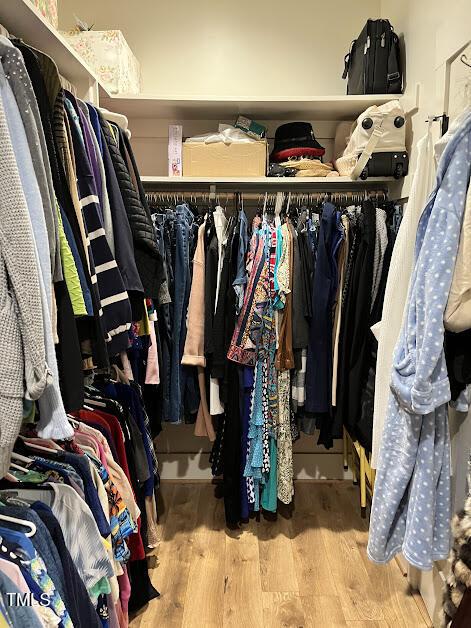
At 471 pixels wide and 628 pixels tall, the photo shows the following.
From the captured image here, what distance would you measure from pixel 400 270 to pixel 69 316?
0.98 m

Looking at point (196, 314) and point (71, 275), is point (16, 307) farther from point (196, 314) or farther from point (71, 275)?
point (196, 314)

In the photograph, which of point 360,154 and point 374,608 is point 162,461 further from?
point 360,154

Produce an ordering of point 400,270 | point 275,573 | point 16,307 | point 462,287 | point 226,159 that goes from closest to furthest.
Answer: point 16,307 → point 462,287 → point 400,270 → point 275,573 → point 226,159

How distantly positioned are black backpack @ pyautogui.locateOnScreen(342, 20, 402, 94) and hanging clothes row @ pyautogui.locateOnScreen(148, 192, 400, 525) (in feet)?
1.84

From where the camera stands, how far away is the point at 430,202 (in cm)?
128

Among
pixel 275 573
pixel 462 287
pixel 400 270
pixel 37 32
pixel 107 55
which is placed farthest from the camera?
pixel 107 55

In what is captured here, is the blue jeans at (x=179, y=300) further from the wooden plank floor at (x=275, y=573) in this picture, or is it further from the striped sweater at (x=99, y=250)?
the striped sweater at (x=99, y=250)

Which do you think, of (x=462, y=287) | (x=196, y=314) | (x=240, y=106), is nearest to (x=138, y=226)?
(x=196, y=314)

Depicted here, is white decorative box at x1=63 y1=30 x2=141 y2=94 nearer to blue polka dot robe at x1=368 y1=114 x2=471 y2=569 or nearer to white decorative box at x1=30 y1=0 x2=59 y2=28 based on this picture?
white decorative box at x1=30 y1=0 x2=59 y2=28

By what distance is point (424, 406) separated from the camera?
3.94ft

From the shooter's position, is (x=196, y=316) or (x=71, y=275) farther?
(x=196, y=316)

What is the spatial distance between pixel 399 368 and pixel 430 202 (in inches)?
17.6

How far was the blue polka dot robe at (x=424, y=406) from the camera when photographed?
3.90ft

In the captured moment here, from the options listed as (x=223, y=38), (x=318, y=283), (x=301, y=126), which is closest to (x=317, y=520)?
(x=318, y=283)
